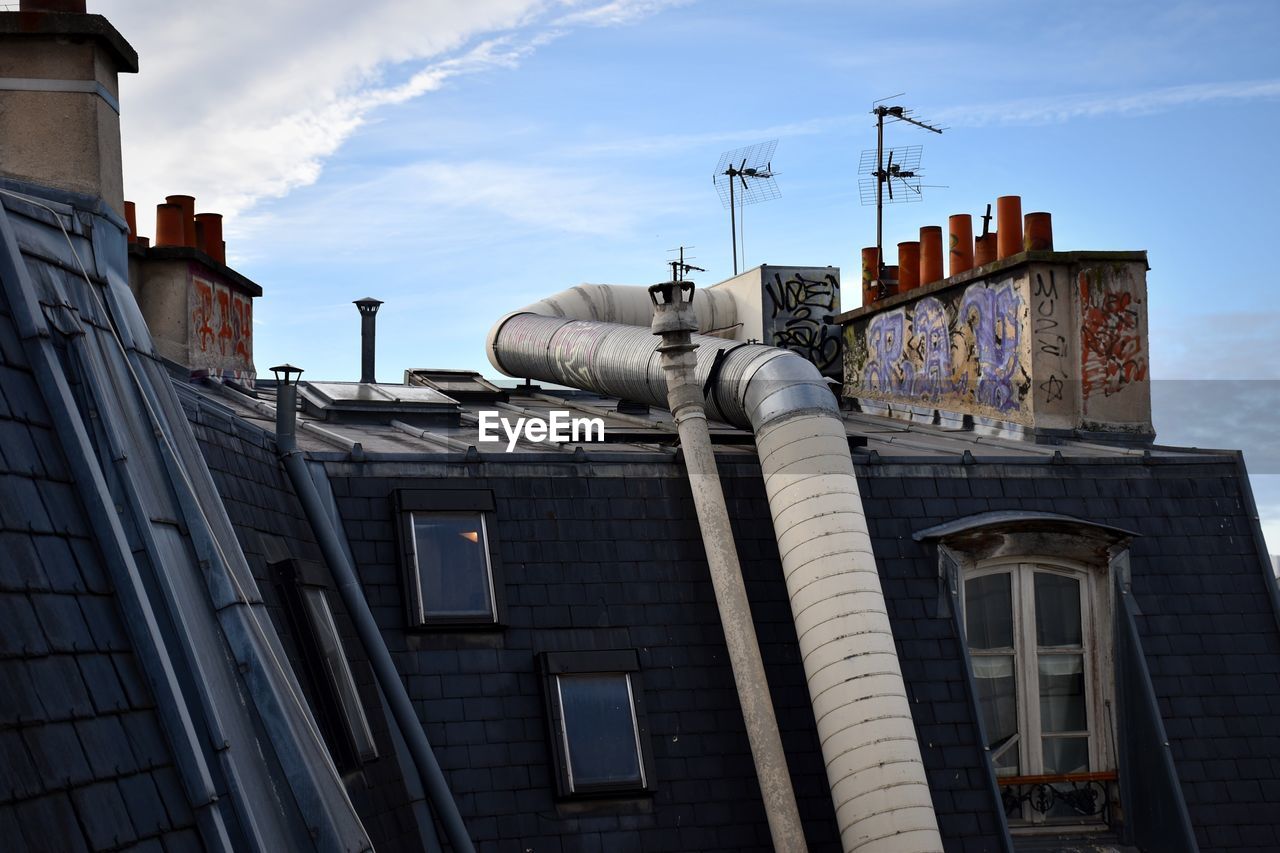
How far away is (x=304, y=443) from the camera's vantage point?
42.6 feet

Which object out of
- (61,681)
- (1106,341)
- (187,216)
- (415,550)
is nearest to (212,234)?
(187,216)

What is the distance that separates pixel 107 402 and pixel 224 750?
1616mm

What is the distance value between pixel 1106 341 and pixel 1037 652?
16.0ft

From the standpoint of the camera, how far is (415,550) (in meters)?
11.7

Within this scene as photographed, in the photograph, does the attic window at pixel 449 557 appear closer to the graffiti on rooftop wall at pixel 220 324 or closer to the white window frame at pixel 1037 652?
the white window frame at pixel 1037 652

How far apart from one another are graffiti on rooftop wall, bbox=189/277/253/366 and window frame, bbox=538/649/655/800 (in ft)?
25.5

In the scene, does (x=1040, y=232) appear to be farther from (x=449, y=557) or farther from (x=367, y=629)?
(x=367, y=629)

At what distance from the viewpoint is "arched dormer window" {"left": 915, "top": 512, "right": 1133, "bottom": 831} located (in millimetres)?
13117

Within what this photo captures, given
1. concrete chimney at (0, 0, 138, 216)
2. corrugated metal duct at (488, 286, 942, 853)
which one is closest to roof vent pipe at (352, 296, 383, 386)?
corrugated metal duct at (488, 286, 942, 853)

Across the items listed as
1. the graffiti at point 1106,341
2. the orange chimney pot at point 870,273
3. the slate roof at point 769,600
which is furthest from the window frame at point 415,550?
the orange chimney pot at point 870,273

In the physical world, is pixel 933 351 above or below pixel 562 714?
above

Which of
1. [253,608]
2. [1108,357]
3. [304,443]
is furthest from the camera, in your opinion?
[1108,357]

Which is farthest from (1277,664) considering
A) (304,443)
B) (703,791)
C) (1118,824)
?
(304,443)

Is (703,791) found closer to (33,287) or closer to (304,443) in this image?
(304,443)
